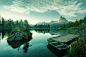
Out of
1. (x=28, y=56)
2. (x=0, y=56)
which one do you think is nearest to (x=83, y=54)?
(x=28, y=56)

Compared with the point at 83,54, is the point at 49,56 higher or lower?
lower

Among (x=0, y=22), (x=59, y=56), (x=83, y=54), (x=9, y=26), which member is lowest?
(x=59, y=56)

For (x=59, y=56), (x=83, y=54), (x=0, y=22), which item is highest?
(x=0, y=22)

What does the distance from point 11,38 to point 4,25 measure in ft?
338

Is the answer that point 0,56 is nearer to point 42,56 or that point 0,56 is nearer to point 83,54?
point 42,56

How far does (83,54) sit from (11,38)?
23697 millimetres

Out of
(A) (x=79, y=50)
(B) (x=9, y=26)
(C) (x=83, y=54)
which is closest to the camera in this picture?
(C) (x=83, y=54)

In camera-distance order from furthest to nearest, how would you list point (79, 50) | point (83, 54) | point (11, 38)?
point (11, 38), point (79, 50), point (83, 54)

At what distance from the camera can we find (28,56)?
9.05 meters

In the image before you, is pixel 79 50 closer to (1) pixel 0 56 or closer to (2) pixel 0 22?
(1) pixel 0 56

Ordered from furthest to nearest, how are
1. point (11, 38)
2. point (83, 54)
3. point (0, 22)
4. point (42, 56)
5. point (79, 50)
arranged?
point (0, 22), point (11, 38), point (42, 56), point (79, 50), point (83, 54)

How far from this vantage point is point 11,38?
1952 cm

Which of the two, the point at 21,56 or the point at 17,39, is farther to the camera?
the point at 17,39

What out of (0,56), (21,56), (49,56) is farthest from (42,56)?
(0,56)
